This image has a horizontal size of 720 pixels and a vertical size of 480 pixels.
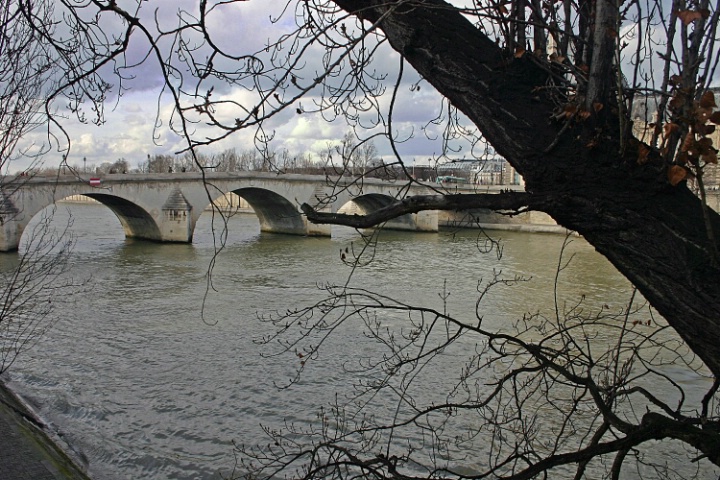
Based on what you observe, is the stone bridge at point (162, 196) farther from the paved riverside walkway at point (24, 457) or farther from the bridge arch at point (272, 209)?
the paved riverside walkway at point (24, 457)

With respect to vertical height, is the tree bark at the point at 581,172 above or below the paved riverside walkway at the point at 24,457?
above

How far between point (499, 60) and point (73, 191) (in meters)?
19.2

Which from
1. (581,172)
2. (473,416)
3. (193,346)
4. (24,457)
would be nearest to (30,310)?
(193,346)

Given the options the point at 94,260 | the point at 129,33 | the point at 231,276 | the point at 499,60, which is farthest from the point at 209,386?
the point at 94,260

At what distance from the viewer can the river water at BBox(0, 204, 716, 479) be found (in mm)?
5543

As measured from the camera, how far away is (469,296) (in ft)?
37.3

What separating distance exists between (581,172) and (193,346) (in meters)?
7.14

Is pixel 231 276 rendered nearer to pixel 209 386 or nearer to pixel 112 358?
pixel 112 358

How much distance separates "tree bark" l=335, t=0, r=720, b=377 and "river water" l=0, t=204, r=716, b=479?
1.73 feet

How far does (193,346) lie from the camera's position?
812 cm

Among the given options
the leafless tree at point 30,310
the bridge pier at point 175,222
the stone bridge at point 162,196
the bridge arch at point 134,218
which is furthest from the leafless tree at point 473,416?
the bridge arch at point 134,218

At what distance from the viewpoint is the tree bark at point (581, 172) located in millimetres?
1443

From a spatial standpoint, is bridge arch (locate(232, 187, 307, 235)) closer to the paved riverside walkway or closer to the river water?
the river water

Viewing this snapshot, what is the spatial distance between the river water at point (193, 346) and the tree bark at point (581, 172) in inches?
20.7
